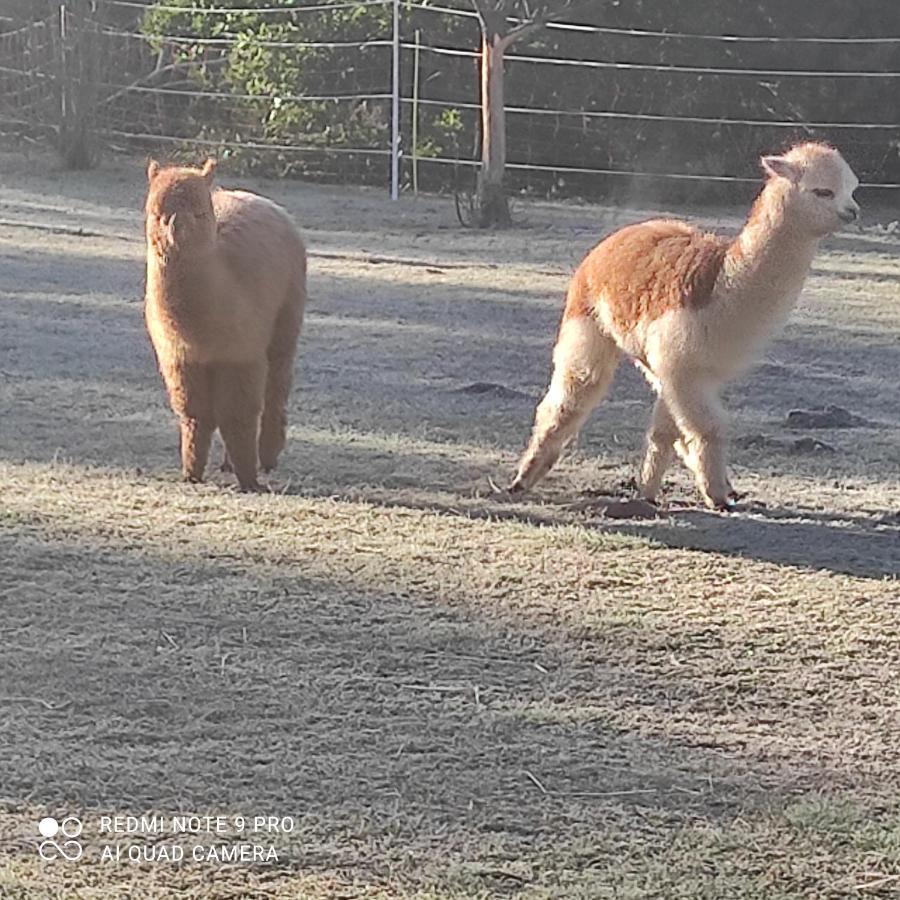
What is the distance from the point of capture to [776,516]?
6.05 meters

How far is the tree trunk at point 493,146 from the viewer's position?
15781 millimetres

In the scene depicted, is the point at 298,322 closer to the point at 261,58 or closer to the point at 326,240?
the point at 326,240

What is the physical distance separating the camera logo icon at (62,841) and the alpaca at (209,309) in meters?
2.95

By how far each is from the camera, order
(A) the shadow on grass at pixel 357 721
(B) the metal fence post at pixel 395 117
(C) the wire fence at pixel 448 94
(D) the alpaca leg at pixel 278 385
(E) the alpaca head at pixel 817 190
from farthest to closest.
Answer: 1. (C) the wire fence at pixel 448 94
2. (B) the metal fence post at pixel 395 117
3. (D) the alpaca leg at pixel 278 385
4. (E) the alpaca head at pixel 817 190
5. (A) the shadow on grass at pixel 357 721

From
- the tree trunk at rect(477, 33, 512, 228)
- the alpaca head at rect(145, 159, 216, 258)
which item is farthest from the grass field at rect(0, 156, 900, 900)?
the tree trunk at rect(477, 33, 512, 228)

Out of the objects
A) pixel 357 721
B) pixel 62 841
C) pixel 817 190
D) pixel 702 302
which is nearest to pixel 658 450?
pixel 702 302

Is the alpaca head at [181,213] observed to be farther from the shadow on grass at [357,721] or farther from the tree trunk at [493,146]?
the tree trunk at [493,146]

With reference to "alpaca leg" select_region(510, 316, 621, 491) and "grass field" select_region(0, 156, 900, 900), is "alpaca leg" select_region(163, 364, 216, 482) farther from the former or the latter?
"alpaca leg" select_region(510, 316, 621, 491)

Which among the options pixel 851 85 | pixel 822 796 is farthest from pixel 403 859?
pixel 851 85

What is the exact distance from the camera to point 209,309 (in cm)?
609

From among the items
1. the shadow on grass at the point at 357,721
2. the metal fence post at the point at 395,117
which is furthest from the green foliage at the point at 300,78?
the shadow on grass at the point at 357,721

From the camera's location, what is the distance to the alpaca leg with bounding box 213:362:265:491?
244 inches

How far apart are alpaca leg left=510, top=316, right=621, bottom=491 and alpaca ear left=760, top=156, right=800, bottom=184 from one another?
2.65 ft

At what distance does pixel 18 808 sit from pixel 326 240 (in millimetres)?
11370
